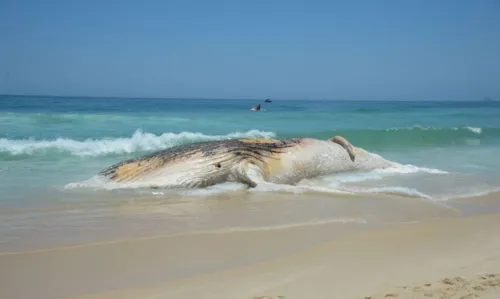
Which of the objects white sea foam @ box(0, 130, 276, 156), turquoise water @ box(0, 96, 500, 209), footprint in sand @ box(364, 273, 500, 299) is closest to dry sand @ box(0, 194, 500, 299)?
footprint in sand @ box(364, 273, 500, 299)

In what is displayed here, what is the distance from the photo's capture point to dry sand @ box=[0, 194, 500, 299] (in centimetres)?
344

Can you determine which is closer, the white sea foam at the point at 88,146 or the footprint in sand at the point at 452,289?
the footprint in sand at the point at 452,289

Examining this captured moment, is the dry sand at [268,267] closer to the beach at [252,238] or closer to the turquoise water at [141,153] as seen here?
the beach at [252,238]

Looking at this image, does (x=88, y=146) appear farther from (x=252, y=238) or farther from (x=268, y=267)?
(x=268, y=267)

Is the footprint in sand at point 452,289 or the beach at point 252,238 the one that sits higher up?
the footprint in sand at point 452,289

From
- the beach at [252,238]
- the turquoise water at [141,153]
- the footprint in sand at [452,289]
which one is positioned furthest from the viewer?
the turquoise water at [141,153]

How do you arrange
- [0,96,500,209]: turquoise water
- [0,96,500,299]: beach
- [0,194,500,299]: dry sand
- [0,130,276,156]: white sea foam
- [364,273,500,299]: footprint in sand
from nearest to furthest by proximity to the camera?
[364,273,500,299]: footprint in sand, [0,194,500,299]: dry sand, [0,96,500,299]: beach, [0,96,500,209]: turquoise water, [0,130,276,156]: white sea foam

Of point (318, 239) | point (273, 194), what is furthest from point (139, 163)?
point (318, 239)

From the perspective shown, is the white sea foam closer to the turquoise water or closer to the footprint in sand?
the turquoise water

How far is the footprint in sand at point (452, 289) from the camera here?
331 cm

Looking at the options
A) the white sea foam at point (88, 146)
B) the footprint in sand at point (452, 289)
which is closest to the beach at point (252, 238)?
the footprint in sand at point (452, 289)

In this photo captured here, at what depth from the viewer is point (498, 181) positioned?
29.5 feet

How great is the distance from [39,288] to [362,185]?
5.77 m

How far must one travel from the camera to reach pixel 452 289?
3.44 m
